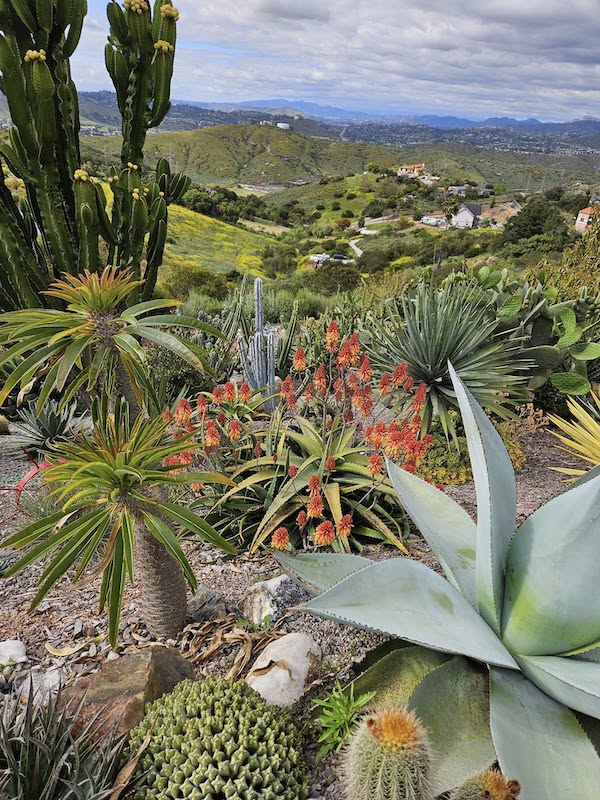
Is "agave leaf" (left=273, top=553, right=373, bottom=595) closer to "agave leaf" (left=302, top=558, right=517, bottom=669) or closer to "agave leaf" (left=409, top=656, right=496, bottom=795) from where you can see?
"agave leaf" (left=302, top=558, right=517, bottom=669)

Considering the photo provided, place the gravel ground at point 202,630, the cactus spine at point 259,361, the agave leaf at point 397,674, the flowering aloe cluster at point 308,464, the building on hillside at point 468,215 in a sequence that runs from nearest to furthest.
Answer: the agave leaf at point 397,674
the gravel ground at point 202,630
the flowering aloe cluster at point 308,464
the cactus spine at point 259,361
the building on hillside at point 468,215

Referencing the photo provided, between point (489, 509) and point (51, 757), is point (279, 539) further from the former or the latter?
point (51, 757)

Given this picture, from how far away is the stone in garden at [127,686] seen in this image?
1642 mm

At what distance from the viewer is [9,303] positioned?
4105 millimetres

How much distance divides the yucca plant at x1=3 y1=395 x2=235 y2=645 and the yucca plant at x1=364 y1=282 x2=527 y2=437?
2614mm

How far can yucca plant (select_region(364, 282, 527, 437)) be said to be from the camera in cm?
433

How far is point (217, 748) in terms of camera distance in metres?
1.46

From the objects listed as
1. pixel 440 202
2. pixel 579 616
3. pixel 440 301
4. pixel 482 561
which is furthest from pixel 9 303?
pixel 440 202

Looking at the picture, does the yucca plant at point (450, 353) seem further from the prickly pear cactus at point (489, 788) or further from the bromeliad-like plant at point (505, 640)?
the prickly pear cactus at point (489, 788)

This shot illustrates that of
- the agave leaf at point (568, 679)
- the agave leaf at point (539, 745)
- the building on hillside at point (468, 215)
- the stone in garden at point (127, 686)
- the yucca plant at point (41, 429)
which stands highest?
the building on hillside at point (468, 215)

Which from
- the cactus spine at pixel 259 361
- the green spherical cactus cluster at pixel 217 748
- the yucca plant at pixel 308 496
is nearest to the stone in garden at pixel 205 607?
the yucca plant at pixel 308 496

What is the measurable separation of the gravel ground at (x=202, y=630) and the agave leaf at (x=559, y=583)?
0.69 meters

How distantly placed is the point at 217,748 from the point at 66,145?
3854 mm

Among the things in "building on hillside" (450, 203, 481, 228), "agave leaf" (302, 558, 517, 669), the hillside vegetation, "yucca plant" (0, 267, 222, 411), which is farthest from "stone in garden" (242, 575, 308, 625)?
the hillside vegetation
